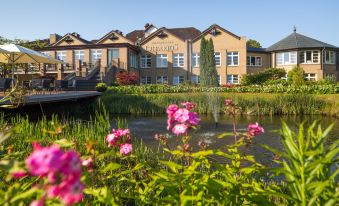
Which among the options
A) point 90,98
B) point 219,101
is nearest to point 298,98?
point 219,101

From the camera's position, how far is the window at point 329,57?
40750 millimetres

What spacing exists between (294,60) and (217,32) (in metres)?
10.4

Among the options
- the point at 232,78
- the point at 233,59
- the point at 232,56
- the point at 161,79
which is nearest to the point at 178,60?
the point at 161,79

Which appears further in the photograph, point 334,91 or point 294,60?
point 294,60

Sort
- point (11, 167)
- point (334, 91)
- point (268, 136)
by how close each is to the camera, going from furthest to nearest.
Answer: point (334, 91) < point (268, 136) < point (11, 167)

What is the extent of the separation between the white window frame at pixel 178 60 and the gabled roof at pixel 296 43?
11.8 metres

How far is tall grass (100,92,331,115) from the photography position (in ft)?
68.6

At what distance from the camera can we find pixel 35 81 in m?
21.7

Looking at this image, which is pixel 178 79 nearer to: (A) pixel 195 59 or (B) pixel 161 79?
(B) pixel 161 79

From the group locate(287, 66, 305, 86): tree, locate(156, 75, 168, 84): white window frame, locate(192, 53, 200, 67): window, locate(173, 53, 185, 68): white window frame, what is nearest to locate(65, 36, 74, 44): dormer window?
locate(156, 75, 168, 84): white window frame

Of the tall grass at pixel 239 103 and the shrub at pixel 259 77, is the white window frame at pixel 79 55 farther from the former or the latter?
the shrub at pixel 259 77

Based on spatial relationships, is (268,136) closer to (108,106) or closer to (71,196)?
(71,196)

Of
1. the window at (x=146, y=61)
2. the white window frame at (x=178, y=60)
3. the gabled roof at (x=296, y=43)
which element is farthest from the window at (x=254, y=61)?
the window at (x=146, y=61)

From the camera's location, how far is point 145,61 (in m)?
42.9
